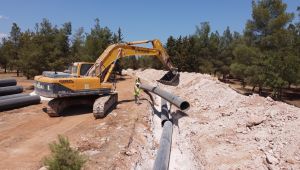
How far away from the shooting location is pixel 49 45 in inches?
1278

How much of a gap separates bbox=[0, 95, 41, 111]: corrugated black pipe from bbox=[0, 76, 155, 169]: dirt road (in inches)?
21.8

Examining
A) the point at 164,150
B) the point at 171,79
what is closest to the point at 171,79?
the point at 171,79

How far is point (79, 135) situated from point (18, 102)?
28.7 ft

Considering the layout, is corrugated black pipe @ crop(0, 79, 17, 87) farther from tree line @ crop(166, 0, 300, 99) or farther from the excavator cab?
tree line @ crop(166, 0, 300, 99)

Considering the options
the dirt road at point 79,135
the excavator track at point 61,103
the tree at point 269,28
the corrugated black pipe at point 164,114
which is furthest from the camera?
the tree at point 269,28

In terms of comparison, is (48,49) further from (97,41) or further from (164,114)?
(164,114)

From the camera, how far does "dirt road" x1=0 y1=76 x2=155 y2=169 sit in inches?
398

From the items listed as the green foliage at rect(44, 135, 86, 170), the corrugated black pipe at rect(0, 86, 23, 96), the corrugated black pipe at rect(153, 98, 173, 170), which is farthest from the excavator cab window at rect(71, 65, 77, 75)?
the green foliage at rect(44, 135, 86, 170)

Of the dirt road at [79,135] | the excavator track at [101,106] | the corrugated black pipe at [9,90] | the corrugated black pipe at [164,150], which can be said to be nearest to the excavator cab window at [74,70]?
the dirt road at [79,135]

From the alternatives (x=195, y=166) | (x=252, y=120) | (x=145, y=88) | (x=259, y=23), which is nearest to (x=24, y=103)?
(x=145, y=88)

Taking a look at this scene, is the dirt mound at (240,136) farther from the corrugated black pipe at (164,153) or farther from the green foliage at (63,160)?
the green foliage at (63,160)

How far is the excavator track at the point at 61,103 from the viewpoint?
16453 millimetres

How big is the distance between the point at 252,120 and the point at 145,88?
13.8 m

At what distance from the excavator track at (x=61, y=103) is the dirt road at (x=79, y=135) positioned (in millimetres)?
459
